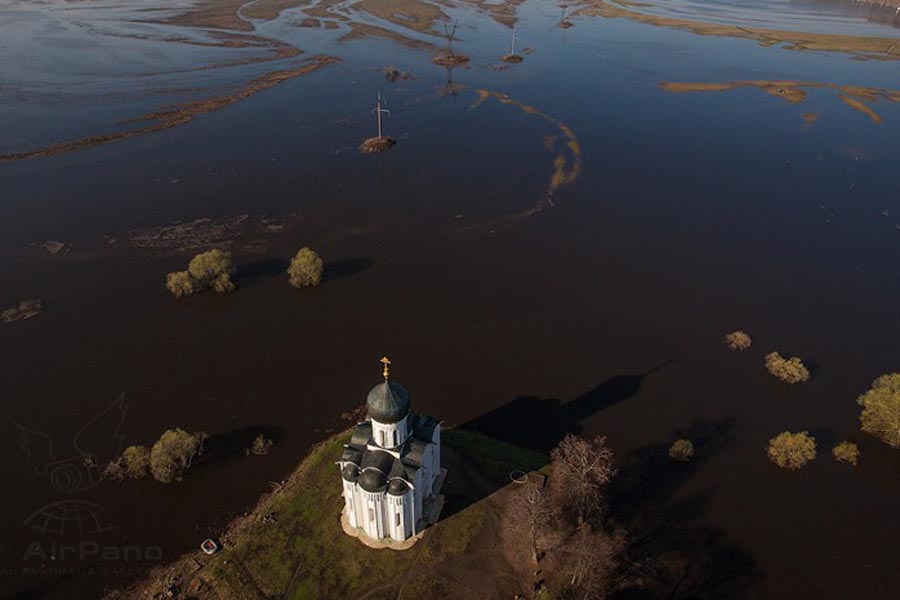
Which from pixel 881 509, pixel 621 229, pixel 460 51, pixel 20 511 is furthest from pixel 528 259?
pixel 460 51

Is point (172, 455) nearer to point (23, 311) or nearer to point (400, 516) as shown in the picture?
point (400, 516)

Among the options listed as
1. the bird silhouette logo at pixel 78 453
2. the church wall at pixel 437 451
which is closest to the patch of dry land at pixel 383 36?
the bird silhouette logo at pixel 78 453

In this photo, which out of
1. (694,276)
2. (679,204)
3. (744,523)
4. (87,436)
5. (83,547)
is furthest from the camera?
(679,204)

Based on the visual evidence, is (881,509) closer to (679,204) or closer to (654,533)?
(654,533)

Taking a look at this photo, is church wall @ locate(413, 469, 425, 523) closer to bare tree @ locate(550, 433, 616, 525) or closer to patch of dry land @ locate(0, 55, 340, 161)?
bare tree @ locate(550, 433, 616, 525)

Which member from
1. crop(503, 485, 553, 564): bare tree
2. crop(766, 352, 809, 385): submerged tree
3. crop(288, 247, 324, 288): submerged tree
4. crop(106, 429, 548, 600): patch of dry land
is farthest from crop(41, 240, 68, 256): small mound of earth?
crop(766, 352, 809, 385): submerged tree

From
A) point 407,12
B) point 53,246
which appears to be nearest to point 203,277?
point 53,246
